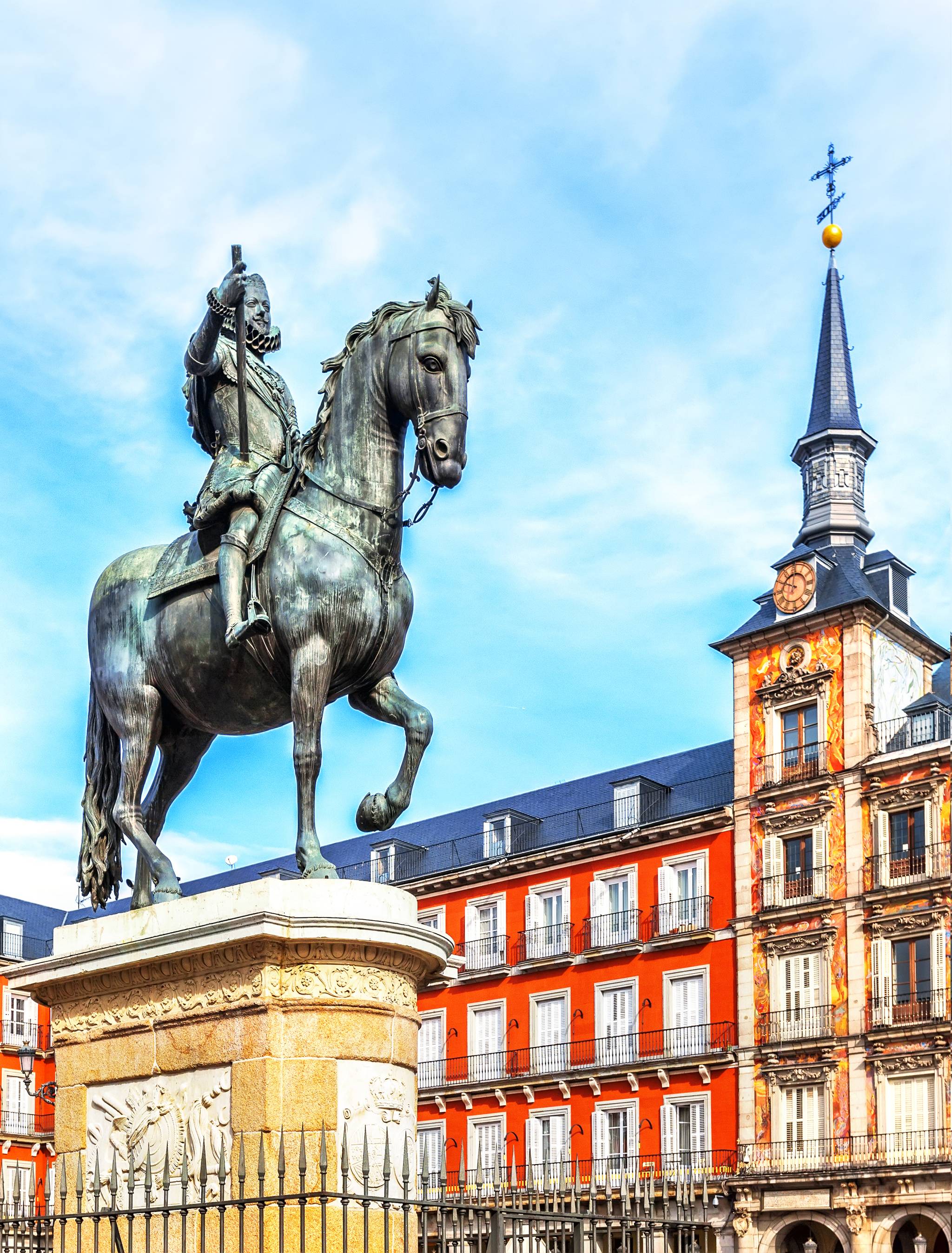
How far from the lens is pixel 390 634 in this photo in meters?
8.59

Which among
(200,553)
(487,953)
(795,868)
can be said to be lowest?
(487,953)

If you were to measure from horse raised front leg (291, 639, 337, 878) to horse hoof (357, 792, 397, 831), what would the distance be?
1.51 feet

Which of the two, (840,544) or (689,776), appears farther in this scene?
(689,776)

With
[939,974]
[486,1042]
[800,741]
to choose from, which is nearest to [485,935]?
[486,1042]

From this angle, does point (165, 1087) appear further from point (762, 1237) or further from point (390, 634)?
point (762, 1237)

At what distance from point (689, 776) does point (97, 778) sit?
1676 inches

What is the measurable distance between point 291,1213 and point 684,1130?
38.8 m

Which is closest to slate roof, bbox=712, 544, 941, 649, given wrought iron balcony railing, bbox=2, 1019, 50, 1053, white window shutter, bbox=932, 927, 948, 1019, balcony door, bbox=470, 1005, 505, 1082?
white window shutter, bbox=932, 927, 948, 1019

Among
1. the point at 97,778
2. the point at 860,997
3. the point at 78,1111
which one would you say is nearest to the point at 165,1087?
the point at 78,1111

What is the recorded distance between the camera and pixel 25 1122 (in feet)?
191

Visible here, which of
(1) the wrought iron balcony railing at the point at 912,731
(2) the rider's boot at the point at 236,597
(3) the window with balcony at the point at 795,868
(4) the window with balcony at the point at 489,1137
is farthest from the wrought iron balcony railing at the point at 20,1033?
(2) the rider's boot at the point at 236,597

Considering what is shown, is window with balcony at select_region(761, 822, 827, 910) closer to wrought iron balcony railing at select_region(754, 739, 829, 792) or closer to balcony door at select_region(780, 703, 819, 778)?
wrought iron balcony railing at select_region(754, 739, 829, 792)

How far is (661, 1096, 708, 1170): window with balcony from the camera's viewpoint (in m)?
43.7

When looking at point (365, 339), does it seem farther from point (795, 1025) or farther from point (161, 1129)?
point (795, 1025)
